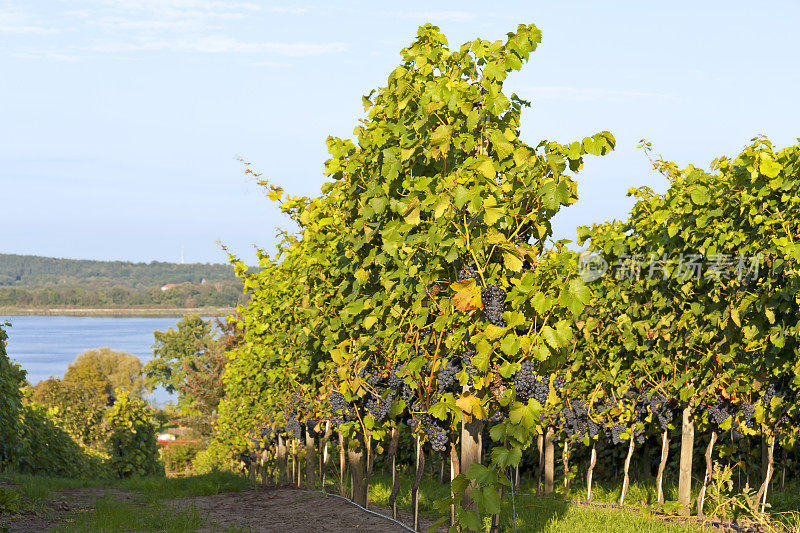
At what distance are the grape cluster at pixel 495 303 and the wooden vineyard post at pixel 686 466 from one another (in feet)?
15.1

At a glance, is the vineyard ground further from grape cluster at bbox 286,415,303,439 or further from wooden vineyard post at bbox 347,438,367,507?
grape cluster at bbox 286,415,303,439

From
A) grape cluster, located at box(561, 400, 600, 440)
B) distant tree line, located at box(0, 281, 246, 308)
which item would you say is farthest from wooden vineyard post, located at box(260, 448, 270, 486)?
distant tree line, located at box(0, 281, 246, 308)

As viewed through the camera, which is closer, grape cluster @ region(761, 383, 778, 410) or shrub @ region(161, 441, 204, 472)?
grape cluster @ region(761, 383, 778, 410)

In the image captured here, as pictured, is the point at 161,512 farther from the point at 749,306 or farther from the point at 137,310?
the point at 137,310

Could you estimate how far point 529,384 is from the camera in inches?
182

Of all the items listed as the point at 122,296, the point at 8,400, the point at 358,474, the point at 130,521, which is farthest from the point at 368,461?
the point at 122,296

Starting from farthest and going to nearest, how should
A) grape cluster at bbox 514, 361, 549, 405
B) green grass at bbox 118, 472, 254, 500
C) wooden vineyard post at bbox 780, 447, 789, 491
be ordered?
green grass at bbox 118, 472, 254, 500 → wooden vineyard post at bbox 780, 447, 789, 491 → grape cluster at bbox 514, 361, 549, 405

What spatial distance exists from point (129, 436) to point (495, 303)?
715 inches

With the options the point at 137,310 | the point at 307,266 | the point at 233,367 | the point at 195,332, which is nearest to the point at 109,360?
the point at 195,332

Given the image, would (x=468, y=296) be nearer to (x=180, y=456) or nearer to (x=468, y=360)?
(x=468, y=360)

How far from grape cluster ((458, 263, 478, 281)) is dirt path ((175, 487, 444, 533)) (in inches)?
133

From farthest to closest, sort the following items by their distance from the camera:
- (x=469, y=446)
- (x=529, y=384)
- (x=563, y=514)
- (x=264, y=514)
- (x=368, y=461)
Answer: (x=264, y=514) < (x=563, y=514) < (x=368, y=461) < (x=469, y=446) < (x=529, y=384)

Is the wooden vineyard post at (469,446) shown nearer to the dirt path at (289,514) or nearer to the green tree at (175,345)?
the dirt path at (289,514)

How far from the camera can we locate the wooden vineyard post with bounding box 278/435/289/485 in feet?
41.3
